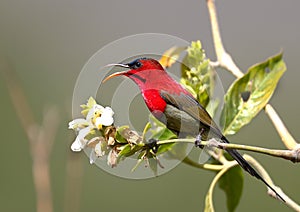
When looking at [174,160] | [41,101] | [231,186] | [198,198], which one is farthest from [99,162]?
[41,101]

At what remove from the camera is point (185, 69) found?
2.39ft

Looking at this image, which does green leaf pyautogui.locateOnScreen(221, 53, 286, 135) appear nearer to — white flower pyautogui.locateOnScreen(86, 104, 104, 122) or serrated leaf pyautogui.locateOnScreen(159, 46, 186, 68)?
serrated leaf pyautogui.locateOnScreen(159, 46, 186, 68)

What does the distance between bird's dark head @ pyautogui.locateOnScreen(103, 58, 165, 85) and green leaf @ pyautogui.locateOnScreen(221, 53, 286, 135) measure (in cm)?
23

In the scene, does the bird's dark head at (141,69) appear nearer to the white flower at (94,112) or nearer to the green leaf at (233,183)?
the white flower at (94,112)

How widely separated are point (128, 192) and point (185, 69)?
185cm

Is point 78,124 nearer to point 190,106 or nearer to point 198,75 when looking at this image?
point 190,106

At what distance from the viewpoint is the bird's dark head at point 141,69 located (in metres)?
0.52

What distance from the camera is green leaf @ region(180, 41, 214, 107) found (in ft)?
2.34

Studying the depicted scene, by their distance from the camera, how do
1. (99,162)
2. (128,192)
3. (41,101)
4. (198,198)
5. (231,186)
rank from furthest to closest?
(41,101)
(128,192)
(198,198)
(231,186)
(99,162)

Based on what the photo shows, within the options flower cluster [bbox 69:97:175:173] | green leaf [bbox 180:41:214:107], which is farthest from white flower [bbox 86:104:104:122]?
green leaf [bbox 180:41:214:107]

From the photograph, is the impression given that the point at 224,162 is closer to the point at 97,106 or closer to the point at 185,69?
the point at 185,69

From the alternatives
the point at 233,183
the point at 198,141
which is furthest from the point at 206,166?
the point at 198,141

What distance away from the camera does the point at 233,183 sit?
0.78 m

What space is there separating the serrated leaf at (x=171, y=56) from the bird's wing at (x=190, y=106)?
0.17 m
